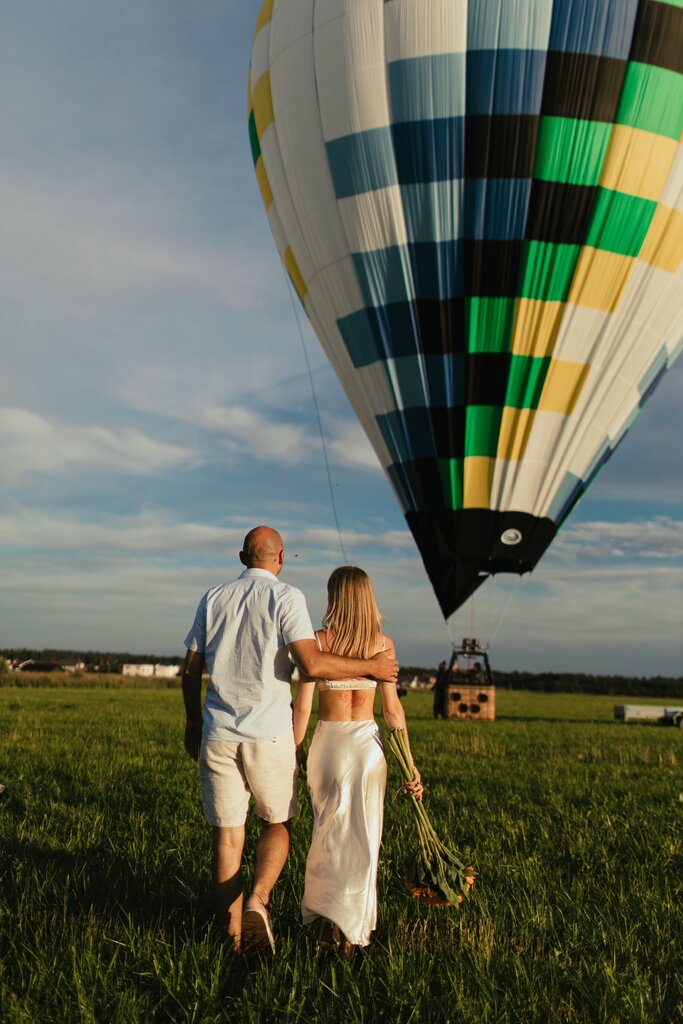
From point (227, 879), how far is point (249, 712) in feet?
2.60

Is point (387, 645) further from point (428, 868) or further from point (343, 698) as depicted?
point (428, 868)

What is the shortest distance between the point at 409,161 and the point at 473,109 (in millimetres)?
1175

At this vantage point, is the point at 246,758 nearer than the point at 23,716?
Yes

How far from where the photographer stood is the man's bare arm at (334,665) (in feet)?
14.3

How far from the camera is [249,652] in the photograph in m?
4.46

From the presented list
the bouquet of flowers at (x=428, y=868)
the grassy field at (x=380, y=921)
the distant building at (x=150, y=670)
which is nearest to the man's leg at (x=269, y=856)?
the grassy field at (x=380, y=921)

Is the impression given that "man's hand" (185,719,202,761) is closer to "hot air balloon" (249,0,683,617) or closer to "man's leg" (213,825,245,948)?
"man's leg" (213,825,245,948)

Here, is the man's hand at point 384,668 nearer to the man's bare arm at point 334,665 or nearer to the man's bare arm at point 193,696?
the man's bare arm at point 334,665

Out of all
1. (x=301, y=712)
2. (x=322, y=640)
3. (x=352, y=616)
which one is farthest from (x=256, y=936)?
(x=352, y=616)

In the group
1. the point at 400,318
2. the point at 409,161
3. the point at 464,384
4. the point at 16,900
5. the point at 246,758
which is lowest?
the point at 16,900

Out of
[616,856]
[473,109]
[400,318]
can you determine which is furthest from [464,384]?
[616,856]

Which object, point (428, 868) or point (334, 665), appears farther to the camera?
point (428, 868)

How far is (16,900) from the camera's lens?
491 cm

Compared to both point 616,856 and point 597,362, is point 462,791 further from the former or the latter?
point 597,362
